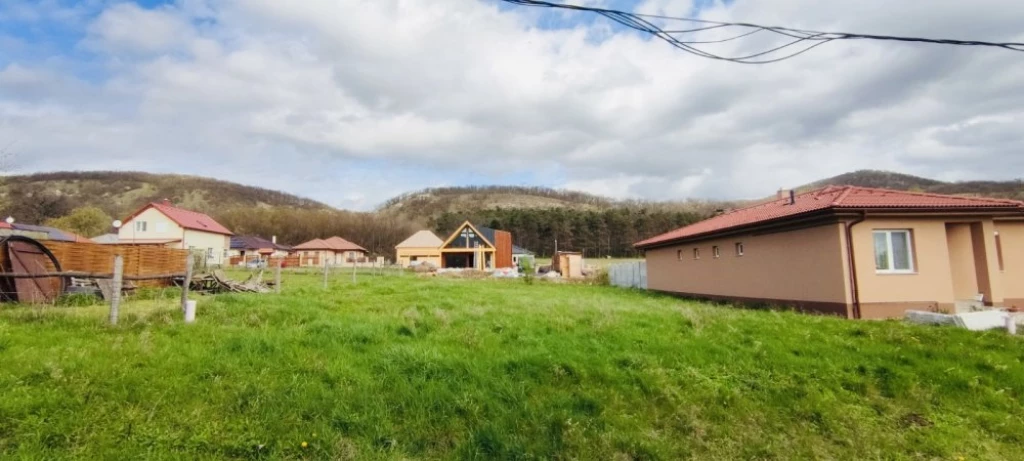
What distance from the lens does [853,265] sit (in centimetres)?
1238

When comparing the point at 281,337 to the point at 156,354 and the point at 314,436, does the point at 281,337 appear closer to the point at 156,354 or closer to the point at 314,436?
the point at 156,354

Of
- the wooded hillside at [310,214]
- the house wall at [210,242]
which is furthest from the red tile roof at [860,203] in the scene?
the house wall at [210,242]

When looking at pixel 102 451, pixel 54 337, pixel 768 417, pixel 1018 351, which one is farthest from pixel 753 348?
pixel 54 337

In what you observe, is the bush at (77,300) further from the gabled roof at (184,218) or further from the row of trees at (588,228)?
the row of trees at (588,228)

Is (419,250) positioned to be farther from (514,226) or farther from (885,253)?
(885,253)

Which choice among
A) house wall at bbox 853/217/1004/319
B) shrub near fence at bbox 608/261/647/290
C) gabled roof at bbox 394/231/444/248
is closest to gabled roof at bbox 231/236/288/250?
gabled roof at bbox 394/231/444/248

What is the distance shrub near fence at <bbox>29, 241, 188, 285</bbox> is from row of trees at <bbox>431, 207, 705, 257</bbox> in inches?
2666

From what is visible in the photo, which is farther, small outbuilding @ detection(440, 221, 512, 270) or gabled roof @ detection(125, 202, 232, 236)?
small outbuilding @ detection(440, 221, 512, 270)

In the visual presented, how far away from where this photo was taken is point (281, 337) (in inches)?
257

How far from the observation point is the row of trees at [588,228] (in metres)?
80.9

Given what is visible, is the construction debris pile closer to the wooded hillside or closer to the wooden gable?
the wooden gable

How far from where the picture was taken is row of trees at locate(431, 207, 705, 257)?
80.9 metres

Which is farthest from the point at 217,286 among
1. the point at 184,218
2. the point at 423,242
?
the point at 423,242

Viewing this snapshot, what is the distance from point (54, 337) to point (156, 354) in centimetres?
186
